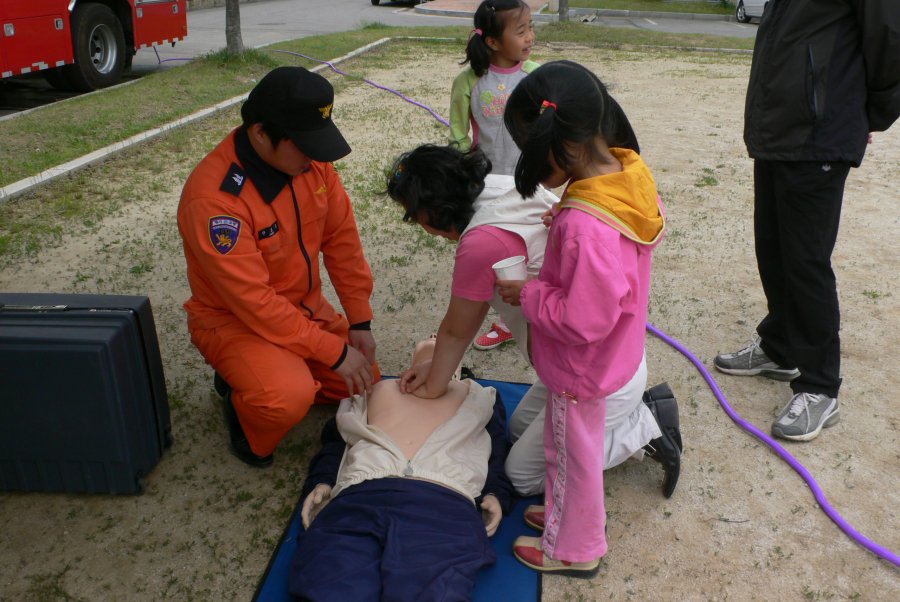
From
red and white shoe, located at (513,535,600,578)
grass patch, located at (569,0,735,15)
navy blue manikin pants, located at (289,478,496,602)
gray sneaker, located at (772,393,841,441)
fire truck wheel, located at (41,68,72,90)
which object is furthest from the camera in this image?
grass patch, located at (569,0,735,15)

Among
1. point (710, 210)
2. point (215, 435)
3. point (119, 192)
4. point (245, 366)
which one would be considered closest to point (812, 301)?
point (245, 366)

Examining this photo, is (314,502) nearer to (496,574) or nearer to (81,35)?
(496,574)

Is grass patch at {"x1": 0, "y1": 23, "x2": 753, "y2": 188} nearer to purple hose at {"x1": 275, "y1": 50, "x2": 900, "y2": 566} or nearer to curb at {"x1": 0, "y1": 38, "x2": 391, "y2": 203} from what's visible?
curb at {"x1": 0, "y1": 38, "x2": 391, "y2": 203}

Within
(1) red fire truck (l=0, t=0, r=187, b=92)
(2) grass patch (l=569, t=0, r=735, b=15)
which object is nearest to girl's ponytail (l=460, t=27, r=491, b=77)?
(1) red fire truck (l=0, t=0, r=187, b=92)

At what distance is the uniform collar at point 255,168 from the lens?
2396 millimetres

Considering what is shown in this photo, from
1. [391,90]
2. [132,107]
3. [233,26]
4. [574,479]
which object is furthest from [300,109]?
[233,26]

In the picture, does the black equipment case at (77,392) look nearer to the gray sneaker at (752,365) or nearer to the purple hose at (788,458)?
the purple hose at (788,458)

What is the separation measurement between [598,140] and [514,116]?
0.21m

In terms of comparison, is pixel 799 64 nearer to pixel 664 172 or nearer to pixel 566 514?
pixel 566 514

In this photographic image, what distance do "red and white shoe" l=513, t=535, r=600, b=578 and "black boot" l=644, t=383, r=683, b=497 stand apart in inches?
16.5

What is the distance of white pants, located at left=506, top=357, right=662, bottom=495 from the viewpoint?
2223mm

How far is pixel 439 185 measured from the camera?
218 centimetres

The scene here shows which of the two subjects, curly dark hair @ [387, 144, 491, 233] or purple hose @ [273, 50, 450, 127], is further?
purple hose @ [273, 50, 450, 127]

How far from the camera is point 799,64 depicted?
2.45m
